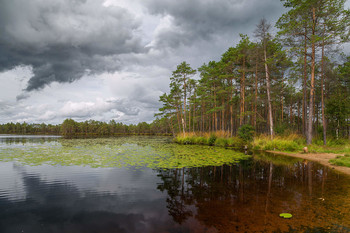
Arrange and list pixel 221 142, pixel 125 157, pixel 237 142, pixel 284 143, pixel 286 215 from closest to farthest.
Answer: pixel 286 215 → pixel 125 157 → pixel 284 143 → pixel 237 142 → pixel 221 142

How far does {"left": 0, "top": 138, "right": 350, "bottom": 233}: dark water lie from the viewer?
12.4 feet

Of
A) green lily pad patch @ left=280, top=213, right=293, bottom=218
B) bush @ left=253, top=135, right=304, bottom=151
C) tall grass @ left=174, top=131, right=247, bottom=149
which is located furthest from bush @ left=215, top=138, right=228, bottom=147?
green lily pad patch @ left=280, top=213, right=293, bottom=218

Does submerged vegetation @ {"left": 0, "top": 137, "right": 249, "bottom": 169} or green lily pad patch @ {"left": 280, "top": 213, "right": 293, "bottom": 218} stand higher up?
green lily pad patch @ {"left": 280, "top": 213, "right": 293, "bottom": 218}

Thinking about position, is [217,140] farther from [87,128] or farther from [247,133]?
[87,128]

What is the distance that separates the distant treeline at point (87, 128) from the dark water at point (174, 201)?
302 ft

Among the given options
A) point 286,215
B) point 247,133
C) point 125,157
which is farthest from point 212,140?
point 286,215

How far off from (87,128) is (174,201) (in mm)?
117182

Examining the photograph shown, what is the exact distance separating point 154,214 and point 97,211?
1.75 metres

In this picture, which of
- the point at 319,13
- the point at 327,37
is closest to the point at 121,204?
the point at 327,37

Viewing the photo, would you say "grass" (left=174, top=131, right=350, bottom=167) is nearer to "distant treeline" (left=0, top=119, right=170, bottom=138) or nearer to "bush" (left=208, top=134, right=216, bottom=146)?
"bush" (left=208, top=134, right=216, bottom=146)

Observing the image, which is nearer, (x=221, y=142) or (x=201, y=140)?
(x=221, y=142)

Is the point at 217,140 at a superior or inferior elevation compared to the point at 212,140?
superior

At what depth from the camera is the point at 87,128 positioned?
106 metres

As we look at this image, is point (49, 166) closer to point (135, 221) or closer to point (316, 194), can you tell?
point (135, 221)
